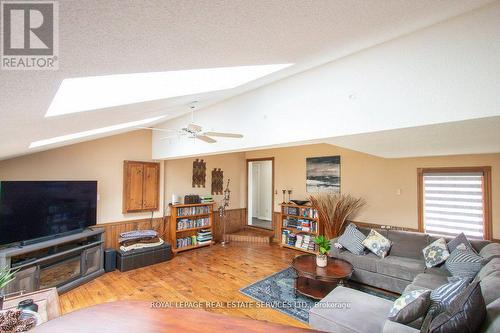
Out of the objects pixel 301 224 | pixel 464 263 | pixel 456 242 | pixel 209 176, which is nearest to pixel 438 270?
pixel 464 263

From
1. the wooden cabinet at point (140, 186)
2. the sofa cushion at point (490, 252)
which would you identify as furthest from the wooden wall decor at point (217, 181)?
the sofa cushion at point (490, 252)

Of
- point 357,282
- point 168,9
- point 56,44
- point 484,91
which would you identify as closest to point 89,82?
point 56,44

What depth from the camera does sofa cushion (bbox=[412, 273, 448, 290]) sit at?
107 inches

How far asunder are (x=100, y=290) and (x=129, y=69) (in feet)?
12.5

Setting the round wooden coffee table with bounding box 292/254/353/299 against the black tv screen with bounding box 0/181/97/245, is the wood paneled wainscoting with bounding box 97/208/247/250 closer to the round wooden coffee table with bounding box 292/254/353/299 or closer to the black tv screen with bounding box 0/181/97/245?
the black tv screen with bounding box 0/181/97/245

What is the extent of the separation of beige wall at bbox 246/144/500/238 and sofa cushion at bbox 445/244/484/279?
1.17 m

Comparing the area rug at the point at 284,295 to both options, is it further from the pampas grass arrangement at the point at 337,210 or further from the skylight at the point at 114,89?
the skylight at the point at 114,89

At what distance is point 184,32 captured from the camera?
0.80 metres

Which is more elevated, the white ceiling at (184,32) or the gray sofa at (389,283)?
the white ceiling at (184,32)

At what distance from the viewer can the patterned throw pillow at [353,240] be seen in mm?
3863

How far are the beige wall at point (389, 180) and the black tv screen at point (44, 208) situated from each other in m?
4.64

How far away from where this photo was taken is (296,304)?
3.09 metres

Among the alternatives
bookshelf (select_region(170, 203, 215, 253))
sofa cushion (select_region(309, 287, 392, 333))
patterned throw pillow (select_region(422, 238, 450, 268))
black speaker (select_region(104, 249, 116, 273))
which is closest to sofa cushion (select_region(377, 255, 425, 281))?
patterned throw pillow (select_region(422, 238, 450, 268))

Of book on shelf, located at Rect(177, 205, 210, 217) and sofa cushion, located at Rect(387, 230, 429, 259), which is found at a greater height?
book on shelf, located at Rect(177, 205, 210, 217)
